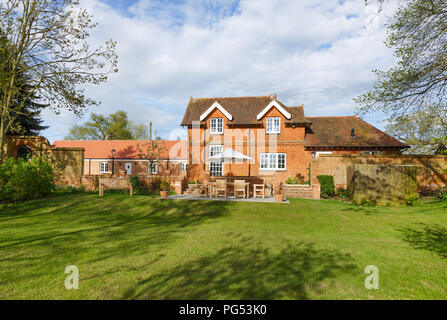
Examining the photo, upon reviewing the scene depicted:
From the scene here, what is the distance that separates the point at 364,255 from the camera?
235 inches

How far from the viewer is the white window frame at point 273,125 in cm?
2297

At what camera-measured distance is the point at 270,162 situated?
22.8m

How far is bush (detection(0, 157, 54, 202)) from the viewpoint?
13.0 m

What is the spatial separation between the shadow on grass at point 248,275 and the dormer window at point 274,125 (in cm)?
1762

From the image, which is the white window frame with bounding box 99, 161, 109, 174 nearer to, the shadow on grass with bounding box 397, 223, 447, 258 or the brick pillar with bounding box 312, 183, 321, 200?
the brick pillar with bounding box 312, 183, 321, 200

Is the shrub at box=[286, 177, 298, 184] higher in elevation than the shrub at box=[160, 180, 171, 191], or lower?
higher

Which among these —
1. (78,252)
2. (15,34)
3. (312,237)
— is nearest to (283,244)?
(312,237)

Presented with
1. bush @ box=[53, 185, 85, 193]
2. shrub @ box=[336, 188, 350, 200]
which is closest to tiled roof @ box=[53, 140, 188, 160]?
bush @ box=[53, 185, 85, 193]

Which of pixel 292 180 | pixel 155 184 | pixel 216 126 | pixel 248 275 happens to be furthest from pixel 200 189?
pixel 248 275

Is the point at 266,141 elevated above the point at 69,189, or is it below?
above

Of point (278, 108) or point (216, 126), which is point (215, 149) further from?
point (278, 108)

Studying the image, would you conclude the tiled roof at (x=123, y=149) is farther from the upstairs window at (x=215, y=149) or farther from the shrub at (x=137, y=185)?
the shrub at (x=137, y=185)

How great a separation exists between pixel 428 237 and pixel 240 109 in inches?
766

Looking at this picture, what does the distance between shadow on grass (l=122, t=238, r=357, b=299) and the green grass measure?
2cm
